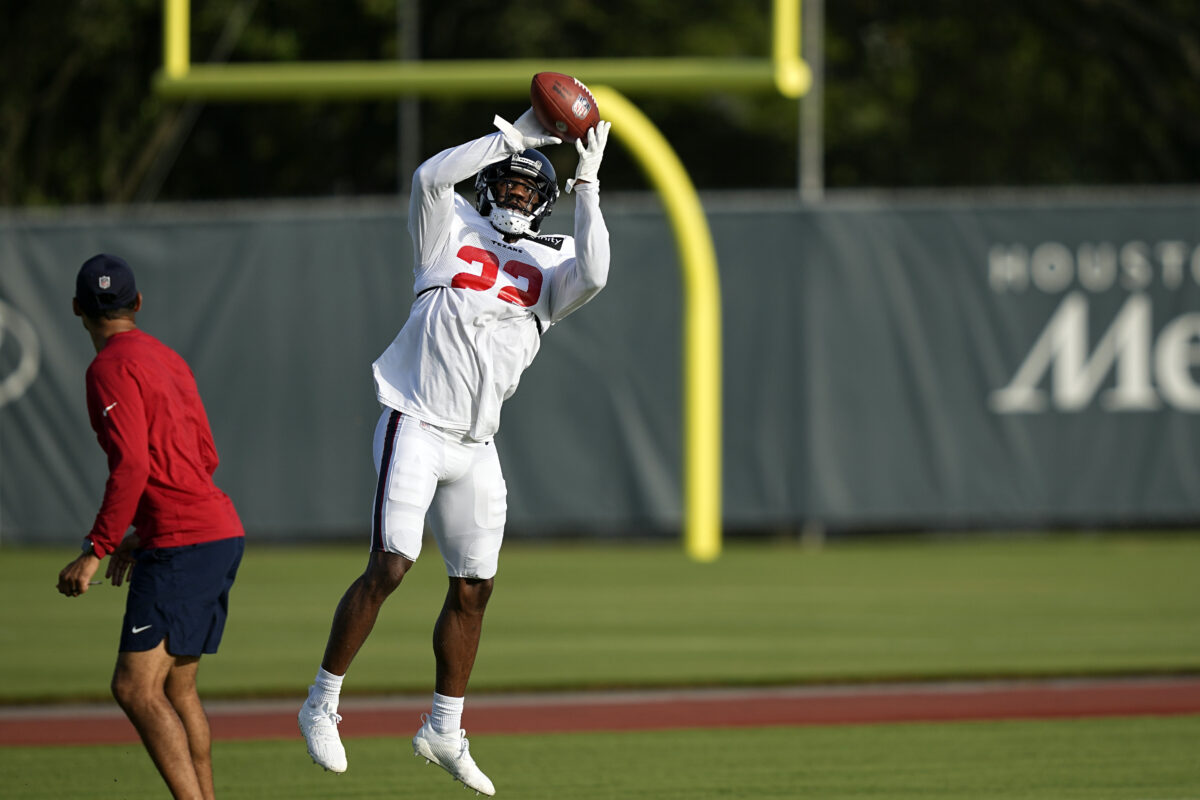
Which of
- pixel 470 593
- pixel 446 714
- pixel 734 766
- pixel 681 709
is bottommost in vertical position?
pixel 681 709

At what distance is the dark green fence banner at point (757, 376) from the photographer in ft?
50.5

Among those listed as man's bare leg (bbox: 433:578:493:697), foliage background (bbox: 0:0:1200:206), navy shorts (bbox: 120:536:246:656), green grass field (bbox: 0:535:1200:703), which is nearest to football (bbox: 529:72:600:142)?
man's bare leg (bbox: 433:578:493:697)

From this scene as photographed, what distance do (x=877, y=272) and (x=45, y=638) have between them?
8.15 m

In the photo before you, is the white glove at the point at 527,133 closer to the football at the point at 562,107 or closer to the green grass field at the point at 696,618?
the football at the point at 562,107

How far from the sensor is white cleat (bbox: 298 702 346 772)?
600 cm

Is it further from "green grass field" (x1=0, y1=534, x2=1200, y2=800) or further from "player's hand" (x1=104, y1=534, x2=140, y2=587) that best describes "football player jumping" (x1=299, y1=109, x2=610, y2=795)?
"player's hand" (x1=104, y1=534, x2=140, y2=587)

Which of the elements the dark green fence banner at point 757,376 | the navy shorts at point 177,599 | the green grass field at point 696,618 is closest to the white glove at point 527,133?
the navy shorts at point 177,599

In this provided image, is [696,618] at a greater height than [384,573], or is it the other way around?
[384,573]

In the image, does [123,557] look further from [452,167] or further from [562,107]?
[562,107]

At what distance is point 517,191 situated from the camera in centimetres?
649

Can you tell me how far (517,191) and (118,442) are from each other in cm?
195

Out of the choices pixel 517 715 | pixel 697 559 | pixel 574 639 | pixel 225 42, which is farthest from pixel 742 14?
pixel 517 715

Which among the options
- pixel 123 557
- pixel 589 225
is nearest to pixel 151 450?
pixel 123 557

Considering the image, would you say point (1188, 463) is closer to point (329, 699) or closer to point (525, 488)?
point (525, 488)
